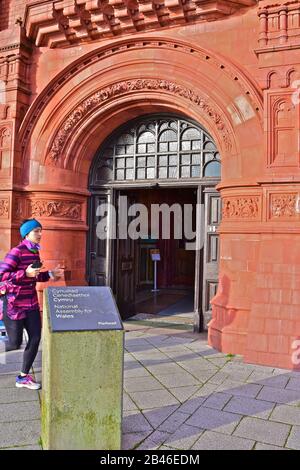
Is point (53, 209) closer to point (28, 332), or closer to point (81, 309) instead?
point (28, 332)

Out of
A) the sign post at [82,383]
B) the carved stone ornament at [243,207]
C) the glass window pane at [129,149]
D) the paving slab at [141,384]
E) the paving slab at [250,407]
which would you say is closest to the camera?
the sign post at [82,383]

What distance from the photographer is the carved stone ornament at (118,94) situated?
5562mm

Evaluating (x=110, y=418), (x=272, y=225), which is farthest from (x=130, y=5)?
(x=110, y=418)

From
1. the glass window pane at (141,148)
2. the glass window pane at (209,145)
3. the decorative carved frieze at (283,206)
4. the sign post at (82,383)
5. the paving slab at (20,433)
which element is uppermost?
the glass window pane at (141,148)

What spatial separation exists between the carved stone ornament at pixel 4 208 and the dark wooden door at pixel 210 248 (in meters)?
3.41

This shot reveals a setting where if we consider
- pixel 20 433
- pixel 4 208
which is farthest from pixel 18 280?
pixel 4 208

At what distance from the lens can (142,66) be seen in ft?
20.0

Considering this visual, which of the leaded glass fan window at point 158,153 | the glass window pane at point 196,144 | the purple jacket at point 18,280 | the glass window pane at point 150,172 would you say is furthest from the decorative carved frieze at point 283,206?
the purple jacket at point 18,280

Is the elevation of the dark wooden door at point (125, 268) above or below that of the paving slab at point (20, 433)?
above

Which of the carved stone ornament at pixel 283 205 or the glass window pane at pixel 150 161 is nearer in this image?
the carved stone ornament at pixel 283 205

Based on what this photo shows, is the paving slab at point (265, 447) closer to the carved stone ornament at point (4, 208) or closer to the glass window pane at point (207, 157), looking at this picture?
the glass window pane at point (207, 157)

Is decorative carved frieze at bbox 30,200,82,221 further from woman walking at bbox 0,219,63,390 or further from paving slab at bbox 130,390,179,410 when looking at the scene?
paving slab at bbox 130,390,179,410

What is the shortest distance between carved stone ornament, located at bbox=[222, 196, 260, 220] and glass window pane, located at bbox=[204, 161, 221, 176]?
96 centimetres

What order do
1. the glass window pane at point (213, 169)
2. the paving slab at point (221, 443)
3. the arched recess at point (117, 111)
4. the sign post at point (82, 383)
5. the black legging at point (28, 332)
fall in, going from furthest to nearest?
the glass window pane at point (213, 169) → the arched recess at point (117, 111) → the black legging at point (28, 332) → the paving slab at point (221, 443) → the sign post at point (82, 383)
